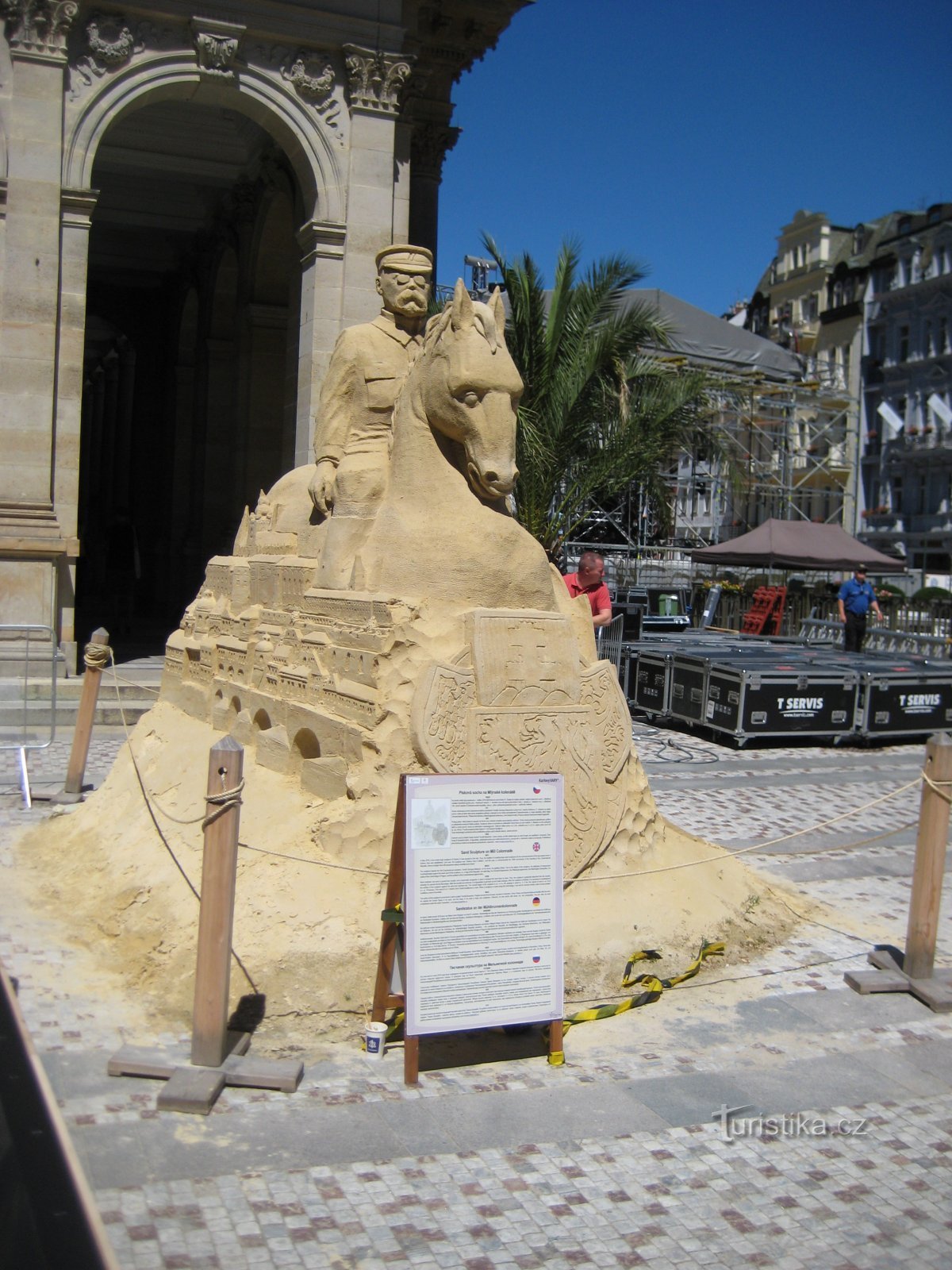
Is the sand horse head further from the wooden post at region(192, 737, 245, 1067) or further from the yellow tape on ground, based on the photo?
the yellow tape on ground

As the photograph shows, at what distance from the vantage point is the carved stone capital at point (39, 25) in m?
13.2

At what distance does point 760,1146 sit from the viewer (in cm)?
425

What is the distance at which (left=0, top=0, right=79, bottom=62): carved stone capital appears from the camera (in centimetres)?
1320

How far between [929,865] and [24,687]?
24.9 ft

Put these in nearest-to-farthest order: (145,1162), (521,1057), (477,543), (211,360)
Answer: (145,1162), (521,1057), (477,543), (211,360)

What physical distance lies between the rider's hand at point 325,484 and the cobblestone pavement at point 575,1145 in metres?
2.84

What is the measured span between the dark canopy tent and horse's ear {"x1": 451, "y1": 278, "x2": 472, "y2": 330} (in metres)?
14.8

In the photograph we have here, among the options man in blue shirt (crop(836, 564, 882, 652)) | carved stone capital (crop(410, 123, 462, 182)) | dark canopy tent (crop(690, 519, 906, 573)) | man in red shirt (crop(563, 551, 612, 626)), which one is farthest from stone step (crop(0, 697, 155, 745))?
man in blue shirt (crop(836, 564, 882, 652))

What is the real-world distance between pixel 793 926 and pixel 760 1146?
2652 mm

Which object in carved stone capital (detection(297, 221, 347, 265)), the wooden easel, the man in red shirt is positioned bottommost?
the wooden easel

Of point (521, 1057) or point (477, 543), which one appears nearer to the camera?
point (521, 1057)

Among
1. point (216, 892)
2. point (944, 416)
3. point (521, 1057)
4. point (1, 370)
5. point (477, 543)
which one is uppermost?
point (944, 416)

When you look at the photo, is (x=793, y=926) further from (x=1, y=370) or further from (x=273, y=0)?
(x=273, y=0)

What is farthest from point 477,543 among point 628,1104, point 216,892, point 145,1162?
point 145,1162
